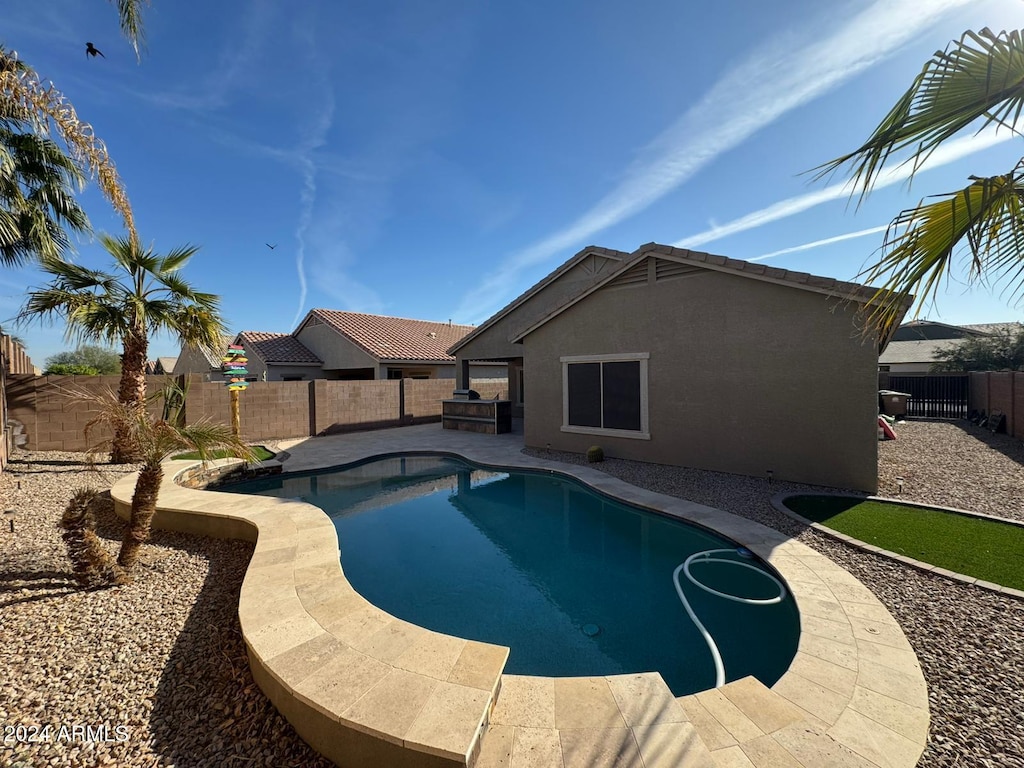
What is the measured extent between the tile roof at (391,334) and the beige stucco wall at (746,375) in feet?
43.7

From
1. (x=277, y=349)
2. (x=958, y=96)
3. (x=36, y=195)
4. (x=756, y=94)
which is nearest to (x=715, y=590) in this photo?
(x=958, y=96)

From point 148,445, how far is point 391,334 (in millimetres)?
22798

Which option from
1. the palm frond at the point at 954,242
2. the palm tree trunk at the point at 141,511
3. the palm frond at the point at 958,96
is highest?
the palm frond at the point at 958,96

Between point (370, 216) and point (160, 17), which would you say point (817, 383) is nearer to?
point (160, 17)

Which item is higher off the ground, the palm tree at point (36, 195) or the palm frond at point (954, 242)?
the palm tree at point (36, 195)

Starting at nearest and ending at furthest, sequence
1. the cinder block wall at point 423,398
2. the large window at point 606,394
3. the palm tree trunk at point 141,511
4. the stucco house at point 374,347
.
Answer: the palm tree trunk at point 141,511 → the large window at point 606,394 → the cinder block wall at point 423,398 → the stucco house at point 374,347

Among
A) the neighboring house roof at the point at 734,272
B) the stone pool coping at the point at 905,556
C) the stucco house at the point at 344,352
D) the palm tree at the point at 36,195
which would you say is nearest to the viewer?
the stone pool coping at the point at 905,556

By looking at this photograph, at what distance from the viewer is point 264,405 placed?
16.4 metres

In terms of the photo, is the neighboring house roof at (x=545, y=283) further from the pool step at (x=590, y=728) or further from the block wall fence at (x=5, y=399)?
the pool step at (x=590, y=728)

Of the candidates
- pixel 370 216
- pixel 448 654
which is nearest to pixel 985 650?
pixel 448 654

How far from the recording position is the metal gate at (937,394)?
20375 mm

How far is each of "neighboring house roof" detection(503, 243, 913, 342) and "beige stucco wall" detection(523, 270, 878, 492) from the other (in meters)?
0.26

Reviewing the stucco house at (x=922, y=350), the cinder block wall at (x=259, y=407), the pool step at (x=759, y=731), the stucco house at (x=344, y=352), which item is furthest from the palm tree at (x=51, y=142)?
the stucco house at (x=922, y=350)

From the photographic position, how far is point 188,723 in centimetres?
304
